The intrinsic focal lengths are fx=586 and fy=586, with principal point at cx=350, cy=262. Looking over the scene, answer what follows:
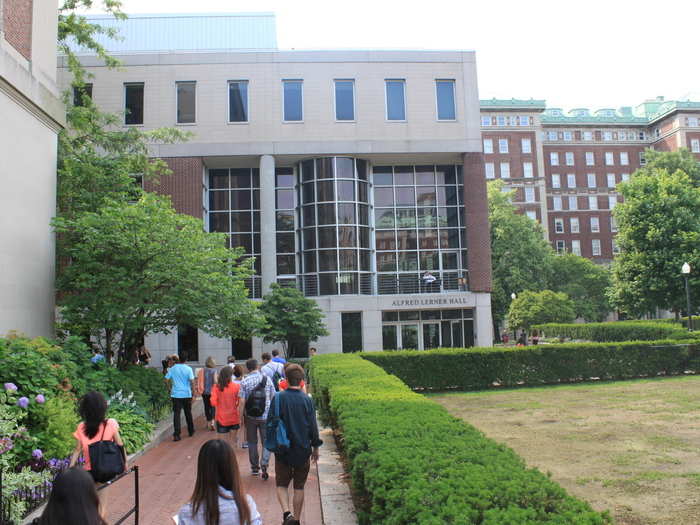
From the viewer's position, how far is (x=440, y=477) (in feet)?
14.5

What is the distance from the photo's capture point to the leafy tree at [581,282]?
58688 mm

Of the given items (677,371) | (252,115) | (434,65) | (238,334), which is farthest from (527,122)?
(238,334)

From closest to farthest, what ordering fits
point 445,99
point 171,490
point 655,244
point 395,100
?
point 171,490, point 395,100, point 445,99, point 655,244

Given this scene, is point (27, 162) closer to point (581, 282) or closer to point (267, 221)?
point (267, 221)

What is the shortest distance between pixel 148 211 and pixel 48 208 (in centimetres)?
240

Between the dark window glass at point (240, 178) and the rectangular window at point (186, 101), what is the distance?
3.79 m

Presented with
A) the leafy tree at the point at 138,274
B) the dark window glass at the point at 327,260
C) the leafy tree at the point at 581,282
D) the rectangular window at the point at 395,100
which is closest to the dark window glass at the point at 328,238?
the dark window glass at the point at 327,260

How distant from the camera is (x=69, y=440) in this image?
802cm

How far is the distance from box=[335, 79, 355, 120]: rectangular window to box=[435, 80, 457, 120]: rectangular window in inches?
191

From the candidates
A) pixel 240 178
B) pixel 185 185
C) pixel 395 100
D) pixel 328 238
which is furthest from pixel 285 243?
pixel 395 100

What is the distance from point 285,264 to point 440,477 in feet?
96.4

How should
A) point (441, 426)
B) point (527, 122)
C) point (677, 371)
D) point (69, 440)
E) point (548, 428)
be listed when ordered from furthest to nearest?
point (527, 122)
point (677, 371)
point (548, 428)
point (69, 440)
point (441, 426)

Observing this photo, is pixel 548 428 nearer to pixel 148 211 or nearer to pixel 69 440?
pixel 69 440

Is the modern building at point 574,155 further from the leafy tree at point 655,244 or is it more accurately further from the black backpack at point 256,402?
the black backpack at point 256,402
